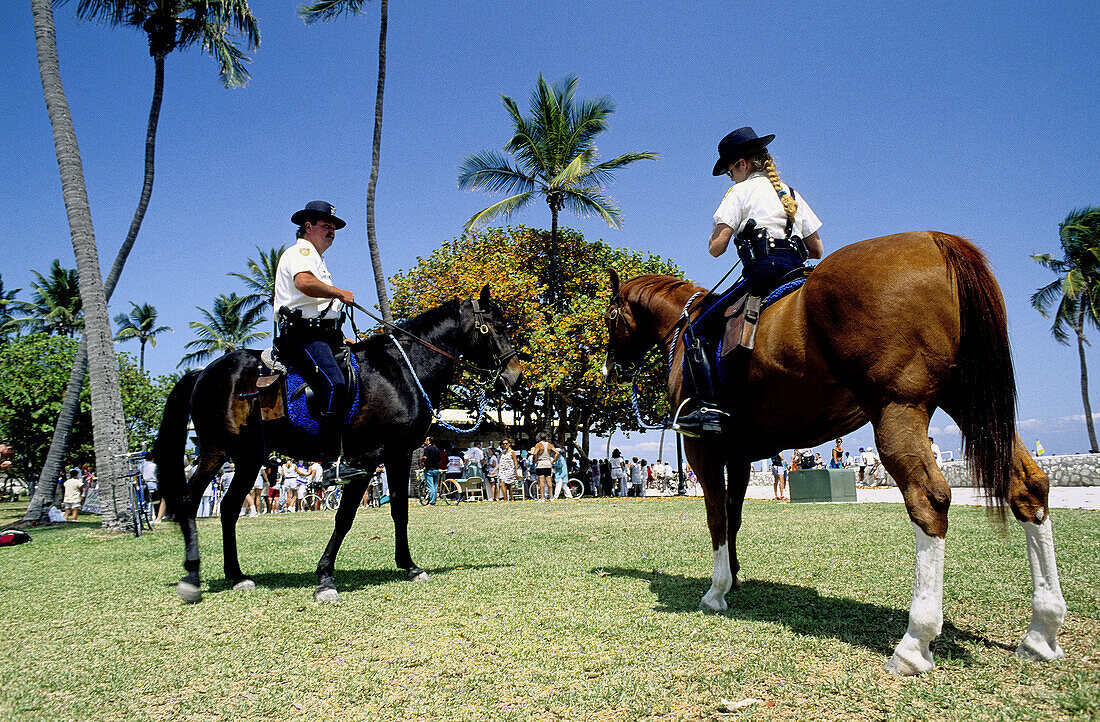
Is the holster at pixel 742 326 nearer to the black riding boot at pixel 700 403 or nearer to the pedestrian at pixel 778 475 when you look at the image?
the black riding boot at pixel 700 403

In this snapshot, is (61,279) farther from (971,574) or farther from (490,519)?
(971,574)

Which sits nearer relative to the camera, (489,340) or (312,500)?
(489,340)

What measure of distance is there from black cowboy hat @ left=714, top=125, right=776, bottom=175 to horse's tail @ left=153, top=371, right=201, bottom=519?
504cm

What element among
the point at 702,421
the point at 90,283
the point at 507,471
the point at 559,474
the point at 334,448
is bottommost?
the point at 559,474

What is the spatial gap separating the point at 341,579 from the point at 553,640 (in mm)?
3176

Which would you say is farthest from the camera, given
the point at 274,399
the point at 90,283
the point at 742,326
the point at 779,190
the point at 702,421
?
the point at 90,283

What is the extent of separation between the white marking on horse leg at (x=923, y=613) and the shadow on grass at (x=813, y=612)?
7.2 inches

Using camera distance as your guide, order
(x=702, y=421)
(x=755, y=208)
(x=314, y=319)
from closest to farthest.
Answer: (x=702, y=421) < (x=755, y=208) < (x=314, y=319)

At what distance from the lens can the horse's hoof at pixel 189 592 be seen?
532 centimetres

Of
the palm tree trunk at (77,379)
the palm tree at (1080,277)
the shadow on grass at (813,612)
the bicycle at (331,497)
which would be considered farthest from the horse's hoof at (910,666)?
the palm tree at (1080,277)

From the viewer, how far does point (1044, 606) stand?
320cm

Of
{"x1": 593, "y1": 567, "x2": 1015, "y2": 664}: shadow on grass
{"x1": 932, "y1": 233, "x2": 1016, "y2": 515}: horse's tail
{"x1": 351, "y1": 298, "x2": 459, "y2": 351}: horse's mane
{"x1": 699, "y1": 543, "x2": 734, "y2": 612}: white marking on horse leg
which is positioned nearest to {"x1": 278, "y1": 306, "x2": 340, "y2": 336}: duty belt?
{"x1": 351, "y1": 298, "x2": 459, "y2": 351}: horse's mane

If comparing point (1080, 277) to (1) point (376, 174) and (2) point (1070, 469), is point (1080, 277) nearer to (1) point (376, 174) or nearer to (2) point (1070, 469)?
(2) point (1070, 469)

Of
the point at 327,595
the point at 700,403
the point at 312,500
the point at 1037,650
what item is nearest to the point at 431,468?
the point at 312,500
